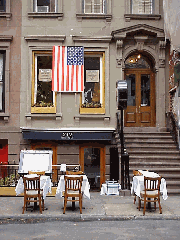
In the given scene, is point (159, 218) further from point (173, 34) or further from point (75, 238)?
point (173, 34)

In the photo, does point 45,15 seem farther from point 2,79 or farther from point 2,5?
point 2,79

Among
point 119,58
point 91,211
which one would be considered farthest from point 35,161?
point 119,58

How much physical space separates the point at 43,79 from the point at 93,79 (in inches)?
84.2

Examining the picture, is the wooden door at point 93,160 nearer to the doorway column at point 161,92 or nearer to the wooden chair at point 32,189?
the doorway column at point 161,92

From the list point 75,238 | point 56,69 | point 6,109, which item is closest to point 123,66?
point 56,69

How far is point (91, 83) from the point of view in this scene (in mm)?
15469

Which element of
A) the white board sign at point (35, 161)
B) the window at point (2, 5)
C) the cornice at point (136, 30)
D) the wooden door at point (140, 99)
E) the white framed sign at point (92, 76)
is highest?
the window at point (2, 5)

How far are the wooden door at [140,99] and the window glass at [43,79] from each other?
3398mm

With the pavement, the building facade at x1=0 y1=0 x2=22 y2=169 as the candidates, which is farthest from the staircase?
the building facade at x1=0 y1=0 x2=22 y2=169

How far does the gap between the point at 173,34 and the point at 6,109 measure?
7.41m

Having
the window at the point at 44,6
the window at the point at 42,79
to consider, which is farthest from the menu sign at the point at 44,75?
the window at the point at 44,6

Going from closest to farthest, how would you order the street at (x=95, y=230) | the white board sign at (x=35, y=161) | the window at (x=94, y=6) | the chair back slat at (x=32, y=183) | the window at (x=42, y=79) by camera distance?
the street at (x=95, y=230)
the chair back slat at (x=32, y=183)
the white board sign at (x=35, y=161)
the window at (x=42, y=79)
the window at (x=94, y=6)

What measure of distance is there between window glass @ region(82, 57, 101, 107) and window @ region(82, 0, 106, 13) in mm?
2093

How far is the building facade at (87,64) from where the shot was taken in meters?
14.9
